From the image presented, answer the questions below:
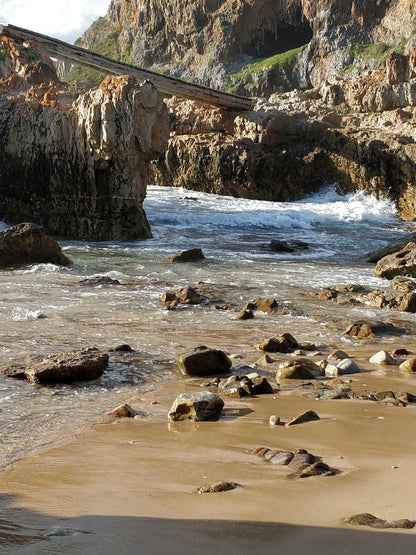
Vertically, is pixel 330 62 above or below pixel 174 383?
above

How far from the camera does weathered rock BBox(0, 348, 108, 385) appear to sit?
15.6ft

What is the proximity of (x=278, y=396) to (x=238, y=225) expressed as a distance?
644 inches

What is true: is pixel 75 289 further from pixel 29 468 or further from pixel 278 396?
pixel 29 468

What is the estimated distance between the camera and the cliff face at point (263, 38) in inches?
2018

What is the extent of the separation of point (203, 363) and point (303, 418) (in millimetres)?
1416

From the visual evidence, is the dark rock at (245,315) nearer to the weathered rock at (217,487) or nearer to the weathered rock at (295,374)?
the weathered rock at (295,374)

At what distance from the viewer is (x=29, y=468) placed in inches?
122

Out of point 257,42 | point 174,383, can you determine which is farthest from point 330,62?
point 174,383

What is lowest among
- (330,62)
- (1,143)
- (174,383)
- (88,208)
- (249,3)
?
(174,383)

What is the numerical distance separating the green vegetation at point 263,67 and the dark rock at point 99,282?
4709 cm

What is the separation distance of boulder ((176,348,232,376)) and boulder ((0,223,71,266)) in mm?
6563

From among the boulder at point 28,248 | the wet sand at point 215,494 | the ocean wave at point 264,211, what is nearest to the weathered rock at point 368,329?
the wet sand at point 215,494

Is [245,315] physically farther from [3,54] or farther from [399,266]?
[3,54]

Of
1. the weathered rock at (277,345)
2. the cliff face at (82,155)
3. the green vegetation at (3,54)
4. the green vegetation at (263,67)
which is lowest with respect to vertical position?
the weathered rock at (277,345)
